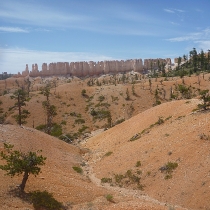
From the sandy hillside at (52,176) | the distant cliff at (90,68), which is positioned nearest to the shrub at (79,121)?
the sandy hillside at (52,176)

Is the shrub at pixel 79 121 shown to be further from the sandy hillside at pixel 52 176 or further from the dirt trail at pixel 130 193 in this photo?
the dirt trail at pixel 130 193

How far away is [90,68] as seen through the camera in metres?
175

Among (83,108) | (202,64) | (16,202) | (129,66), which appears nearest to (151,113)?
(16,202)

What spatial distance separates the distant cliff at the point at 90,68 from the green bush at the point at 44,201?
157m

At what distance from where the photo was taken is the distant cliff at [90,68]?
175m

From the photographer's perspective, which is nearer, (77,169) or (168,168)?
(168,168)

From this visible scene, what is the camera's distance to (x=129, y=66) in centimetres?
17962

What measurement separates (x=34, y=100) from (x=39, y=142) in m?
41.6

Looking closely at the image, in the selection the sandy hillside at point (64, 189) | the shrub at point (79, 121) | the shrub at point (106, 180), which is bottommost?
Answer: the shrub at point (106, 180)

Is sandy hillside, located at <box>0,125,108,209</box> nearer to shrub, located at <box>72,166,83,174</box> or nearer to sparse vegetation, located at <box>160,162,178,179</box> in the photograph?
shrub, located at <box>72,166,83,174</box>

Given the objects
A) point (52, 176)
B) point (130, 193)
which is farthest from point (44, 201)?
point (130, 193)

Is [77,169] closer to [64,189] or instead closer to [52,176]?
[52,176]

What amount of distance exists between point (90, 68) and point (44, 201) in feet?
526

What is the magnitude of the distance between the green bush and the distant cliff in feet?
514
